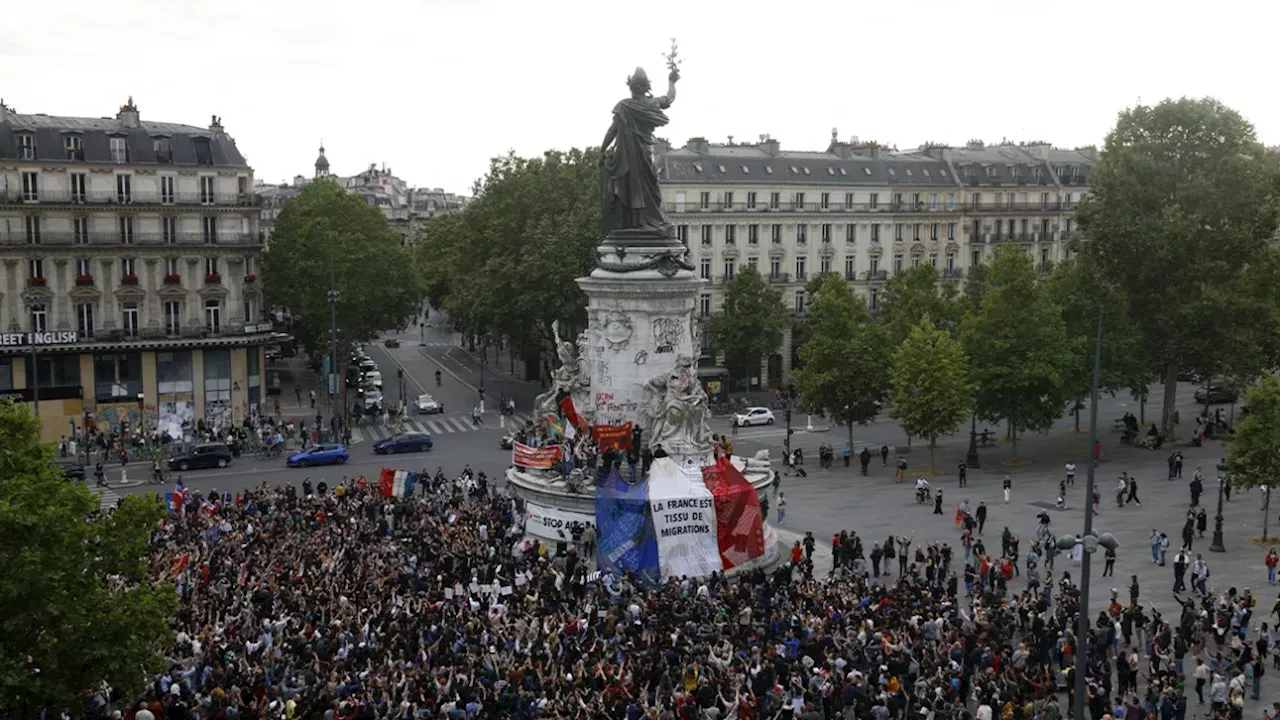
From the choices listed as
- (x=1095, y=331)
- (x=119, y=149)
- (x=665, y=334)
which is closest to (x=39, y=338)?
(x=119, y=149)

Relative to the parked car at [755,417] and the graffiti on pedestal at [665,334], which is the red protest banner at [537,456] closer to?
the graffiti on pedestal at [665,334]

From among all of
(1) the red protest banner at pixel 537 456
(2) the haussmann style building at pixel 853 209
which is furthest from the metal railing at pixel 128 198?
(1) the red protest banner at pixel 537 456

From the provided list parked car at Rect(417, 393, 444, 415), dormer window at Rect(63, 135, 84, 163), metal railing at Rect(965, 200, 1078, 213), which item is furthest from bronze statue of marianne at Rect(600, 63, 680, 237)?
metal railing at Rect(965, 200, 1078, 213)

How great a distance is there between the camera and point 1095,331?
2354 inches

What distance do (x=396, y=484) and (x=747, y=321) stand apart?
118 feet

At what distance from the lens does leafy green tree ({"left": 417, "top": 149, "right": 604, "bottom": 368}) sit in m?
70.4

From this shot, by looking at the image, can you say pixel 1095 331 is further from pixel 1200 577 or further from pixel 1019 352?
pixel 1200 577

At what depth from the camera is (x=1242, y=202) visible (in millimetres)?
57875

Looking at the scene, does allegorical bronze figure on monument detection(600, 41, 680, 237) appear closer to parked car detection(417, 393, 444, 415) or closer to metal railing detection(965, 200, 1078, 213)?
parked car detection(417, 393, 444, 415)

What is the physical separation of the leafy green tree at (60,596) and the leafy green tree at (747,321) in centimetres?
5509

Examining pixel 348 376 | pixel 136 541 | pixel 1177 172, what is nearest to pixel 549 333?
pixel 348 376

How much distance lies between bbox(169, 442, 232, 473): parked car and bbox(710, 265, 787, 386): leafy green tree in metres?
30.3

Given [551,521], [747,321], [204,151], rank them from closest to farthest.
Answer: [551,521], [204,151], [747,321]

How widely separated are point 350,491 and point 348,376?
146 ft
